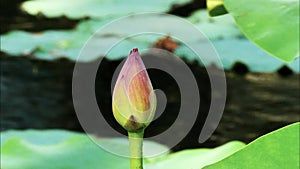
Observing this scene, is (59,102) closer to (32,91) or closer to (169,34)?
(32,91)

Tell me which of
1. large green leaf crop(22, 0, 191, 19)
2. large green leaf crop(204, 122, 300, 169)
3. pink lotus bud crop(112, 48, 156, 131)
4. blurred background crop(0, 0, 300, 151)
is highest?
pink lotus bud crop(112, 48, 156, 131)

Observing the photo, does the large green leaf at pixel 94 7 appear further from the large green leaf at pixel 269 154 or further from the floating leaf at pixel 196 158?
the large green leaf at pixel 269 154

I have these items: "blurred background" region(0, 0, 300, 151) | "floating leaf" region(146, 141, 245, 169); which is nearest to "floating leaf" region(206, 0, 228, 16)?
"floating leaf" region(146, 141, 245, 169)

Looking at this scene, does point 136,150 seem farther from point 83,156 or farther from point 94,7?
point 94,7

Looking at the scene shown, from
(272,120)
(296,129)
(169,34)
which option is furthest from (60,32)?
(296,129)

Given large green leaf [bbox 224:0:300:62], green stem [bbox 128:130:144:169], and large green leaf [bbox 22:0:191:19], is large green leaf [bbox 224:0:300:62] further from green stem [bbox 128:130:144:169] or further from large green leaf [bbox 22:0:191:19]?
large green leaf [bbox 22:0:191:19]

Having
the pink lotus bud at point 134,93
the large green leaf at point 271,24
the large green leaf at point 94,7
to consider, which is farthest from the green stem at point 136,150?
the large green leaf at point 94,7
